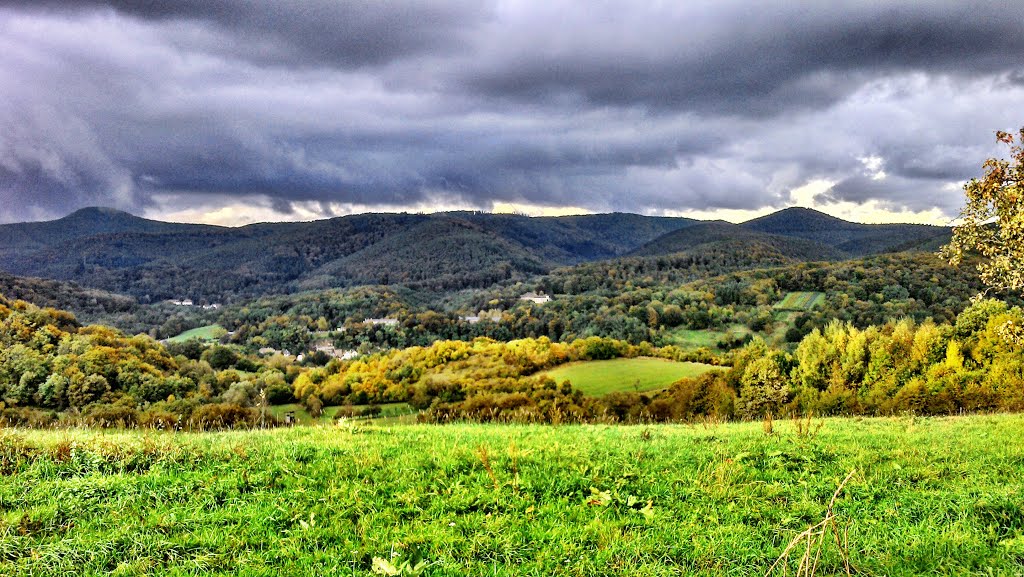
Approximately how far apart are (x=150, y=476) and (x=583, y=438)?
24.8ft

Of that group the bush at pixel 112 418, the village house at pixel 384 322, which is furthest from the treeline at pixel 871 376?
the village house at pixel 384 322

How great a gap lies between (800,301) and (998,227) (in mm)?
129153

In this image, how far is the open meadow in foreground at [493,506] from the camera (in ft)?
18.1

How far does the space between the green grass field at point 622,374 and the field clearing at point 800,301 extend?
57.1m

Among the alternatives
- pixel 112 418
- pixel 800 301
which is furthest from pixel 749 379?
pixel 800 301

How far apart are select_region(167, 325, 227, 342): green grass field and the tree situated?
16060cm

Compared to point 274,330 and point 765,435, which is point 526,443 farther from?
point 274,330

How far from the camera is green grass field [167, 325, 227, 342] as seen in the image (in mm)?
145488

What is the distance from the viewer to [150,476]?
7.49 metres

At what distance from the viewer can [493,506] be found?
6961 millimetres

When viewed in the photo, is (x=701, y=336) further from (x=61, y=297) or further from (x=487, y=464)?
(x=61, y=297)

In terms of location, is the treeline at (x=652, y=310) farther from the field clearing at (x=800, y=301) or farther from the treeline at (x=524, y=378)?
the treeline at (x=524, y=378)

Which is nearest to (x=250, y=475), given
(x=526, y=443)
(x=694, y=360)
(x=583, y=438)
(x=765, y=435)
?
(x=526, y=443)

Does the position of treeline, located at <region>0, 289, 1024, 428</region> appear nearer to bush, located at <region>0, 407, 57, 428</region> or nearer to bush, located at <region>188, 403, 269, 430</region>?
bush, located at <region>188, 403, 269, 430</region>
